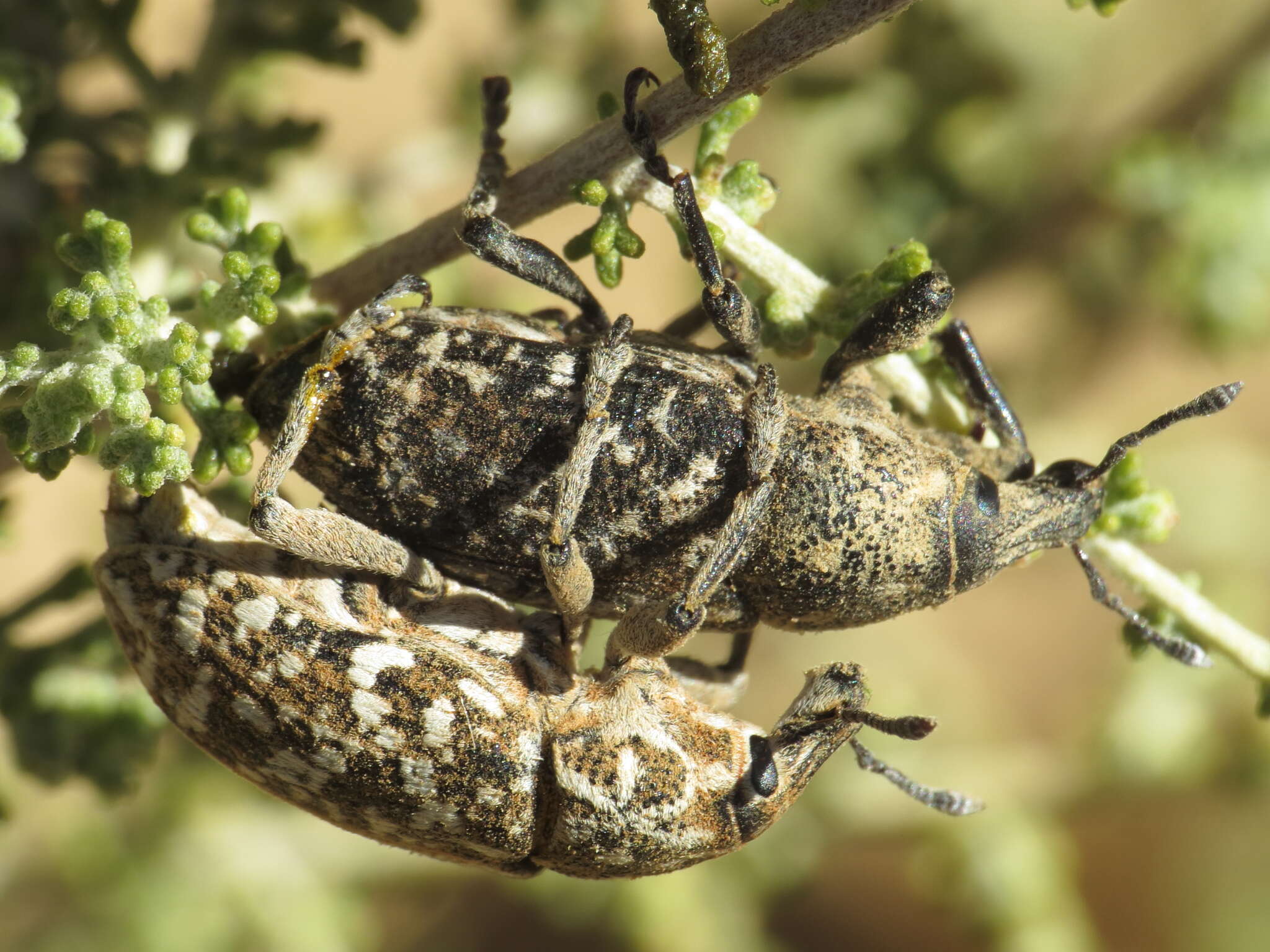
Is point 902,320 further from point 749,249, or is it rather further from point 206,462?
point 206,462

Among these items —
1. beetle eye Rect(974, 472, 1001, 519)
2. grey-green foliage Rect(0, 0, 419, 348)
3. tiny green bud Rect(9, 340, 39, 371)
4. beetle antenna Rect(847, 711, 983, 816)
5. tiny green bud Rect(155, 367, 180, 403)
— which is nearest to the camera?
tiny green bud Rect(9, 340, 39, 371)

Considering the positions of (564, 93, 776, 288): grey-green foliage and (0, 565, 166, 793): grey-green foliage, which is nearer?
(564, 93, 776, 288): grey-green foliage

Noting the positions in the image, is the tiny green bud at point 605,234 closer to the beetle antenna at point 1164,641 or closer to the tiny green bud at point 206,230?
the tiny green bud at point 206,230

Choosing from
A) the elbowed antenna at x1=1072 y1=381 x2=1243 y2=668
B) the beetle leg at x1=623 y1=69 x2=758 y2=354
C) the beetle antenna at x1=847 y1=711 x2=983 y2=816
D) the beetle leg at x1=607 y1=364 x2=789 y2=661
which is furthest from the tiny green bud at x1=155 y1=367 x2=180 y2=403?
the elbowed antenna at x1=1072 y1=381 x2=1243 y2=668

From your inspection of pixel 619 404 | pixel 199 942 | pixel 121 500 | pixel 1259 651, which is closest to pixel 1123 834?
pixel 1259 651

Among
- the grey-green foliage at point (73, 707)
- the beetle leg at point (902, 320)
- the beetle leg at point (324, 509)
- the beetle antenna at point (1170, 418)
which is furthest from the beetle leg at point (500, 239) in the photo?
the grey-green foliage at point (73, 707)

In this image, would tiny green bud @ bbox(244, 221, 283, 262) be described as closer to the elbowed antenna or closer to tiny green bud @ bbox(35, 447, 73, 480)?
tiny green bud @ bbox(35, 447, 73, 480)

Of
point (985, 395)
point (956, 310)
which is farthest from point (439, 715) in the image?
point (956, 310)
